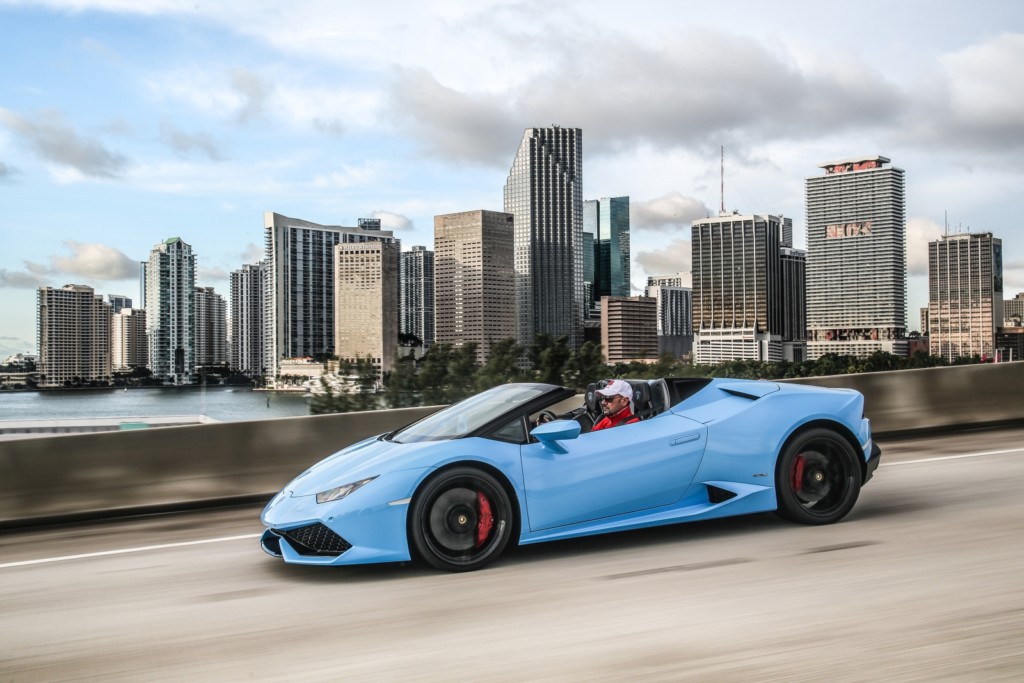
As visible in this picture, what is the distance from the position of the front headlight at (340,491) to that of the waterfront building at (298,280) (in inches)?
3515

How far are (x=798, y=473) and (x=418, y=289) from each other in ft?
451

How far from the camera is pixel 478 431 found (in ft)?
17.3

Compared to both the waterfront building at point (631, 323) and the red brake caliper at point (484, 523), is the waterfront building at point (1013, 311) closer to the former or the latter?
the waterfront building at point (631, 323)

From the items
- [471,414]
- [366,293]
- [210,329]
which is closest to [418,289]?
[366,293]

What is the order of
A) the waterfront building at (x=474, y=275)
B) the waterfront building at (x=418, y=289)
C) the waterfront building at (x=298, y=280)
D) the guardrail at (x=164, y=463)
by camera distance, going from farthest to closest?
the waterfront building at (x=474, y=275) < the waterfront building at (x=418, y=289) < the waterfront building at (x=298, y=280) < the guardrail at (x=164, y=463)

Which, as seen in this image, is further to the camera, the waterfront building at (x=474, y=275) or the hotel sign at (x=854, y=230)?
the hotel sign at (x=854, y=230)

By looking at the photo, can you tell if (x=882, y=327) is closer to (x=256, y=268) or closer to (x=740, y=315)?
(x=740, y=315)

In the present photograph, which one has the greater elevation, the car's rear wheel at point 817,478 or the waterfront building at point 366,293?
the waterfront building at point 366,293

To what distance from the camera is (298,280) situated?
356 feet

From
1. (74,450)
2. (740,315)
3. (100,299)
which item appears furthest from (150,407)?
(740,315)

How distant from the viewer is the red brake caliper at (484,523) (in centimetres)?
510

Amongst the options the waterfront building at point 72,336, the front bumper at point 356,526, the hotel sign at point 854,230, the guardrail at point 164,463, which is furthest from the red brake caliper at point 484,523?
the hotel sign at point 854,230

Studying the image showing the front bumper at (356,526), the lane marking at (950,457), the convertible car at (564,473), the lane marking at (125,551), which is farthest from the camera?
the lane marking at (950,457)

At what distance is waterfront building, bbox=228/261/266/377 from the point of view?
89537 millimetres
